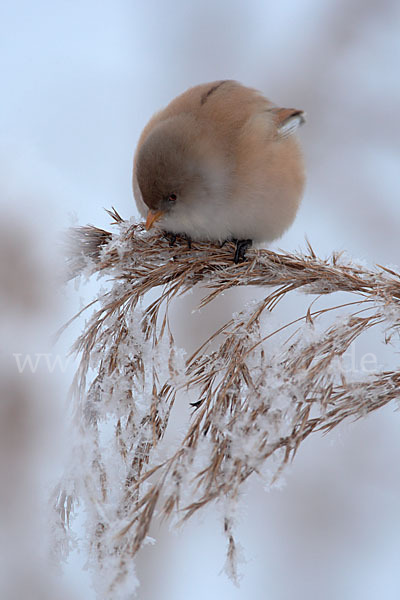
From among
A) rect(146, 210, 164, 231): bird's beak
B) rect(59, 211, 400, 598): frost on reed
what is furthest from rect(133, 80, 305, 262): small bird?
rect(59, 211, 400, 598): frost on reed

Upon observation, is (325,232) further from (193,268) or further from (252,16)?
(193,268)

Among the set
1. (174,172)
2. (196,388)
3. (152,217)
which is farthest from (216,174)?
(196,388)

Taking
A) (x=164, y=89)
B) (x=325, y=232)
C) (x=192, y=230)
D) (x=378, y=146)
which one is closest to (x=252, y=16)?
(x=164, y=89)

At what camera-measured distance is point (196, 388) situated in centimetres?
122

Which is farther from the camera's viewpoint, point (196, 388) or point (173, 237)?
point (173, 237)

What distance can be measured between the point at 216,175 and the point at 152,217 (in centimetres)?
29

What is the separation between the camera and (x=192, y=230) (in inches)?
78.3

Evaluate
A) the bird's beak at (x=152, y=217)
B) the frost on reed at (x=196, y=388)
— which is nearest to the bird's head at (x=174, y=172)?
the bird's beak at (x=152, y=217)

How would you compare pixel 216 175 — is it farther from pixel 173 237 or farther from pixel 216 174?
pixel 173 237

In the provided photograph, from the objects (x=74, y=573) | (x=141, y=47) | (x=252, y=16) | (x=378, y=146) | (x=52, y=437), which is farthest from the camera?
(x=141, y=47)

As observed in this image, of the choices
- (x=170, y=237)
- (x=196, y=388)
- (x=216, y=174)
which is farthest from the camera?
(x=216, y=174)

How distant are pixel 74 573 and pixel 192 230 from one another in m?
1.65

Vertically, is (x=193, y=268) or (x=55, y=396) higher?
(x=193, y=268)

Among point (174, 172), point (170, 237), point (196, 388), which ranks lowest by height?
point (196, 388)
